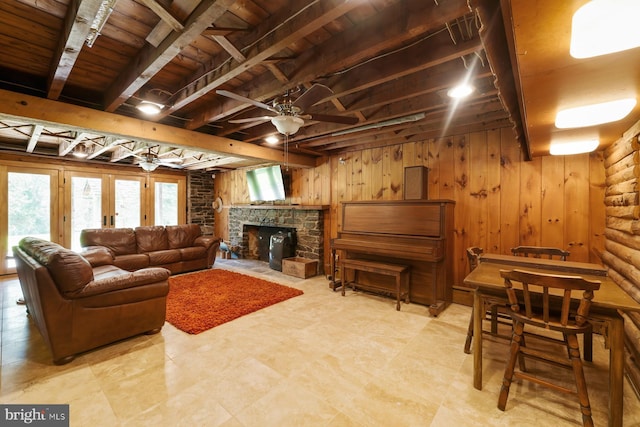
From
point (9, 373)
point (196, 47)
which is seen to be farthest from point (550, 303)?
point (9, 373)

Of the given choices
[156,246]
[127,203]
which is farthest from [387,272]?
[127,203]

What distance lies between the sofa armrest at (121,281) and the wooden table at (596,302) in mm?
2861

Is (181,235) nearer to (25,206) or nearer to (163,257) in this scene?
(163,257)

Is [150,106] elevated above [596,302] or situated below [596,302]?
above

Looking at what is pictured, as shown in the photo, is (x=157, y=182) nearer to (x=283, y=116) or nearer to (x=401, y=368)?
(x=283, y=116)

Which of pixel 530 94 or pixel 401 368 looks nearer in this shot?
pixel 530 94

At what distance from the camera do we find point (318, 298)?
3834 millimetres

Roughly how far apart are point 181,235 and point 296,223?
2.46 meters

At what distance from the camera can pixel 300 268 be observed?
4.98m

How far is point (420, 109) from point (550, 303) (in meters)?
2.06

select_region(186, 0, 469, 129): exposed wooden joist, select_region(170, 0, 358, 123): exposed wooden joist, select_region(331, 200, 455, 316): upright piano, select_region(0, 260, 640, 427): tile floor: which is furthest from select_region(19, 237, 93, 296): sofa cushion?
select_region(331, 200, 455, 316): upright piano

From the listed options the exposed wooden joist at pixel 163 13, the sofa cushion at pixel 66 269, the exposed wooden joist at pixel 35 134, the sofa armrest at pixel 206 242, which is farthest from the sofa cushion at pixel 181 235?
the exposed wooden joist at pixel 163 13

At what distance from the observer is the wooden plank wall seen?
116 inches

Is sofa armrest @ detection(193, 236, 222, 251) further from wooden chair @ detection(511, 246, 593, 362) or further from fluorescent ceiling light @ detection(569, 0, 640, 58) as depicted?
fluorescent ceiling light @ detection(569, 0, 640, 58)
